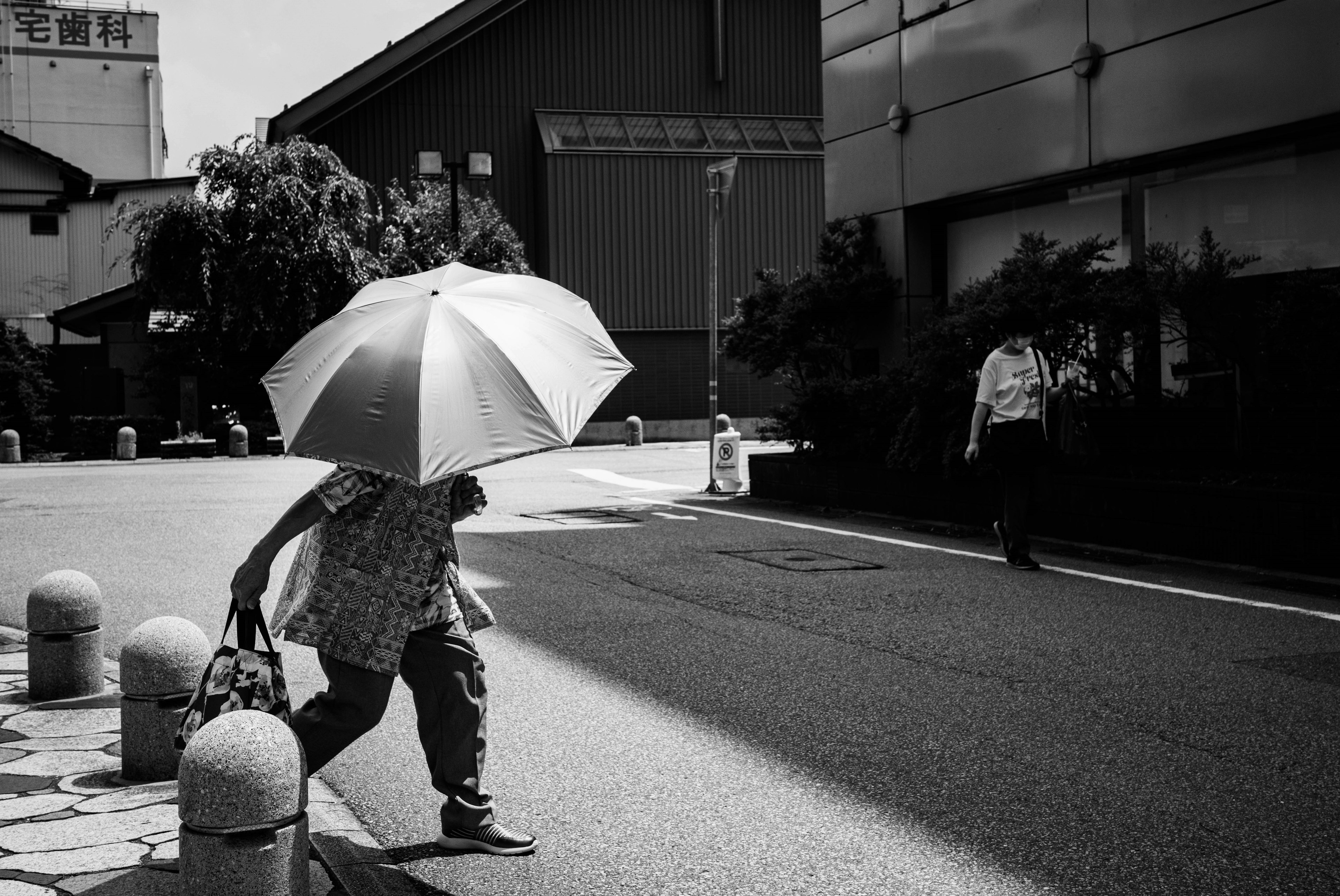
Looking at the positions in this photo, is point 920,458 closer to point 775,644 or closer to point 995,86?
point 995,86

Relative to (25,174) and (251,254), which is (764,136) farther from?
(25,174)

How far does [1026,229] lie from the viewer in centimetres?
1566

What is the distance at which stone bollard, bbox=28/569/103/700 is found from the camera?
6.52 metres

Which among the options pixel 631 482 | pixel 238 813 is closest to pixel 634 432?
pixel 631 482

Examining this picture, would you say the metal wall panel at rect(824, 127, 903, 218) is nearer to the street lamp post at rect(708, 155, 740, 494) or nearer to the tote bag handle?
the street lamp post at rect(708, 155, 740, 494)

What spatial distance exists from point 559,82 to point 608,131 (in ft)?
6.71

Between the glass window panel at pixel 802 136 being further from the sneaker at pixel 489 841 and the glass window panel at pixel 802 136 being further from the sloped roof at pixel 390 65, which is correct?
the sneaker at pixel 489 841

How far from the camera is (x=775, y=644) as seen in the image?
25.4ft

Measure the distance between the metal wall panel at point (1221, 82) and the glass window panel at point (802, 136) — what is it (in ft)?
89.9

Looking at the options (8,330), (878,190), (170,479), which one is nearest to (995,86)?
(878,190)

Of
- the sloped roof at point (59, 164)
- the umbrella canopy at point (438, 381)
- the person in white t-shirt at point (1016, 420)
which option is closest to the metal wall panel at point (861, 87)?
the person in white t-shirt at point (1016, 420)

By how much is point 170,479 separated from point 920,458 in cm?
1407

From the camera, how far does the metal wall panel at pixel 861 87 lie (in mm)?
17156

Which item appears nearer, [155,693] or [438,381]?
[438,381]
